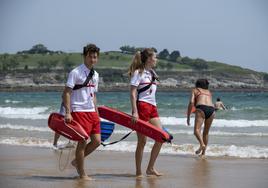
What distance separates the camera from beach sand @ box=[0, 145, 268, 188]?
23.8 ft

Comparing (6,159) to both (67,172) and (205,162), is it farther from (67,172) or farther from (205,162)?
(205,162)

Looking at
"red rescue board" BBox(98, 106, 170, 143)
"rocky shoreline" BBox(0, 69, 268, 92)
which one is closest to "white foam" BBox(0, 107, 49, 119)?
"red rescue board" BBox(98, 106, 170, 143)

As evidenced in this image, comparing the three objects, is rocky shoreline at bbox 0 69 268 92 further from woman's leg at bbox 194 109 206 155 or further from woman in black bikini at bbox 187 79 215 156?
woman's leg at bbox 194 109 206 155

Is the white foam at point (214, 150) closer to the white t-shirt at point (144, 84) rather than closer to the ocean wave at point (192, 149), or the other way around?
the ocean wave at point (192, 149)

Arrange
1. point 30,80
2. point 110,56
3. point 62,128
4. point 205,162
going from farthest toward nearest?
point 30,80, point 110,56, point 205,162, point 62,128

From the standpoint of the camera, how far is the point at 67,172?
26.6 ft

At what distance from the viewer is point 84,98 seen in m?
7.17

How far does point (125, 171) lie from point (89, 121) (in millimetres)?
1573

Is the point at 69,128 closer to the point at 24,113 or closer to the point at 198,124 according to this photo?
the point at 198,124

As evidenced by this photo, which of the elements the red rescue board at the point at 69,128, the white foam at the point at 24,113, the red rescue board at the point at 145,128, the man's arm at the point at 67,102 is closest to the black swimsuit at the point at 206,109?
the red rescue board at the point at 145,128

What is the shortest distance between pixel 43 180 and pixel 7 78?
114 metres

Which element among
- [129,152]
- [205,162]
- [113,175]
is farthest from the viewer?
[129,152]

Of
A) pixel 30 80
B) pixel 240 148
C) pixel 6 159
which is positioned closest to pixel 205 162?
pixel 240 148

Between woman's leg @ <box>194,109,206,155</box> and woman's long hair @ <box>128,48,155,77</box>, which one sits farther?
woman's leg @ <box>194,109,206,155</box>
